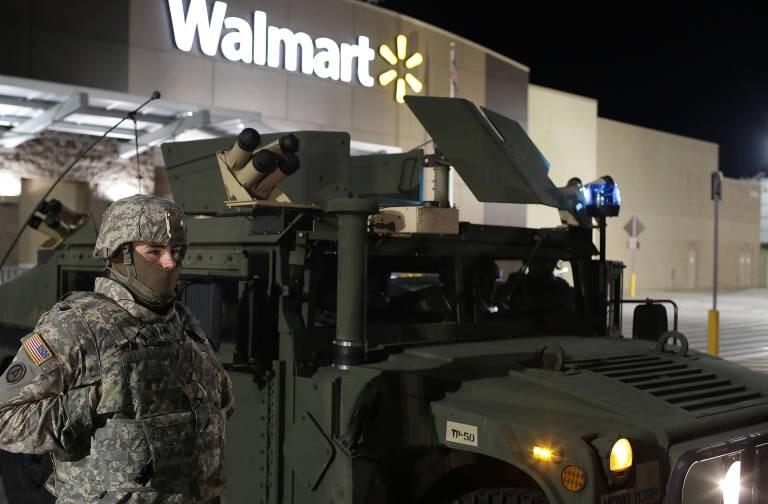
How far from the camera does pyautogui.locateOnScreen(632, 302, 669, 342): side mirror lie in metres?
4.82

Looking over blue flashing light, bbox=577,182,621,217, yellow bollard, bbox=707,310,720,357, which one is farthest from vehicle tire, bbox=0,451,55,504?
yellow bollard, bbox=707,310,720,357

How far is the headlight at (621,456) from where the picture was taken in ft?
9.19

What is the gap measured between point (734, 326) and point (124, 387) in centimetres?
1926

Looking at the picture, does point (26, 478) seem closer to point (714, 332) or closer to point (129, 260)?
point (129, 260)

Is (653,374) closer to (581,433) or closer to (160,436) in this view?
(581,433)

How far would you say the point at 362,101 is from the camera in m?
19.1

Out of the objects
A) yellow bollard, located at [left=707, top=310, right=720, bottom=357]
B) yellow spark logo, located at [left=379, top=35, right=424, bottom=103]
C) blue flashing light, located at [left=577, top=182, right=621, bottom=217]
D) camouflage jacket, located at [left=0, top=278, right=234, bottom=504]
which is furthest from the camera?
yellow spark logo, located at [left=379, top=35, right=424, bottom=103]

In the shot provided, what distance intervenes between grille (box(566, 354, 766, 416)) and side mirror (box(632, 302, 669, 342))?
2.76ft

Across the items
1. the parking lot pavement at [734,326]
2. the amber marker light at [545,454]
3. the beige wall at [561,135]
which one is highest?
the beige wall at [561,135]

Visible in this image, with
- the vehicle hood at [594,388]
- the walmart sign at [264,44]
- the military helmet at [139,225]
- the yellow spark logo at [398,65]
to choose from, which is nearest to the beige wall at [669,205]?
the yellow spark logo at [398,65]

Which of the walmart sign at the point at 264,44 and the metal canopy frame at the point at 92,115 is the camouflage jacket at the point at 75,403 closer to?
the metal canopy frame at the point at 92,115

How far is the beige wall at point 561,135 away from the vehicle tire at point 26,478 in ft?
69.7

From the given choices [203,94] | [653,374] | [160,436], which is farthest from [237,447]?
[203,94]

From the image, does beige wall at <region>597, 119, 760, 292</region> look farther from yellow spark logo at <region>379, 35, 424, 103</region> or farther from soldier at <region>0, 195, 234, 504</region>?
soldier at <region>0, 195, 234, 504</region>
